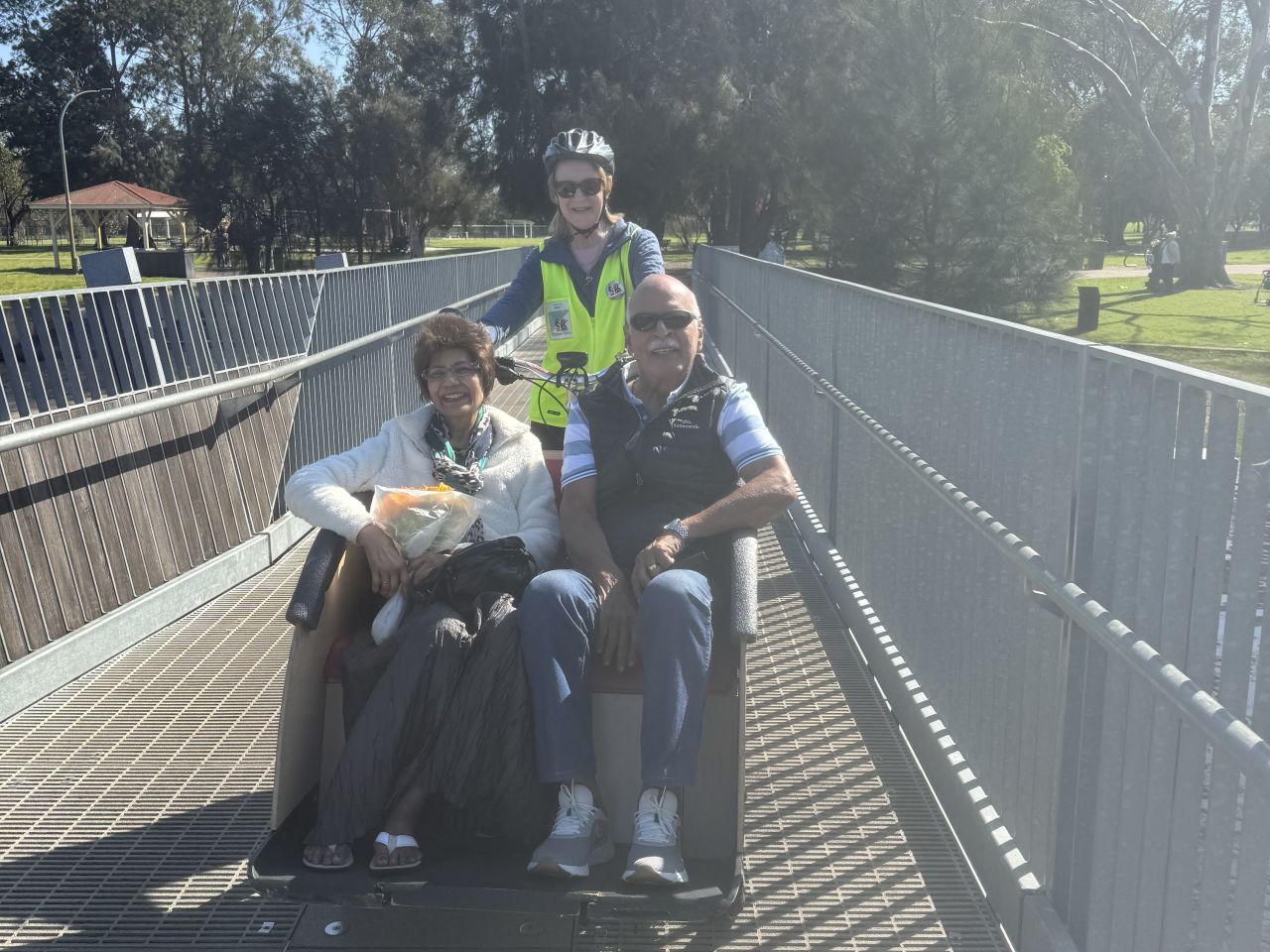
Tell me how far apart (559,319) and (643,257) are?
409 millimetres

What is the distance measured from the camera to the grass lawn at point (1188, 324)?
75.6 feet

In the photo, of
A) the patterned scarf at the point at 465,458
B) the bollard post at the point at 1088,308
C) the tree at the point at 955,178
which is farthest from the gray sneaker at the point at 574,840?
the tree at the point at 955,178

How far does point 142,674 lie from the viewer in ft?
18.5

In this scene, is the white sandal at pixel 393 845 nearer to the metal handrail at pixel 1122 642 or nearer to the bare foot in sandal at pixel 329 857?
the bare foot in sandal at pixel 329 857

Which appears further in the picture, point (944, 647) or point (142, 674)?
point (142, 674)

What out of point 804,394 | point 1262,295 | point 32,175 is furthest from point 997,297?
point 32,175

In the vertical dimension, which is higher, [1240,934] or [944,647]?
[1240,934]

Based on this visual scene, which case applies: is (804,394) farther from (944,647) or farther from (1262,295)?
(1262,295)

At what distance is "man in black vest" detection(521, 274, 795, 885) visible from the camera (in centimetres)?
338

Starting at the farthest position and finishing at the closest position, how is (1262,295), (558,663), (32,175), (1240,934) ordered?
(32,175) < (1262,295) < (558,663) < (1240,934)

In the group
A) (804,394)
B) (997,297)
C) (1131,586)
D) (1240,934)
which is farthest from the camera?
(997,297)

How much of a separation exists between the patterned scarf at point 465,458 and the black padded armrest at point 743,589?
29.6 inches

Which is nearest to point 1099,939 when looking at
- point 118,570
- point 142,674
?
point 142,674

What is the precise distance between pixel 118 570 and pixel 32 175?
277 feet
